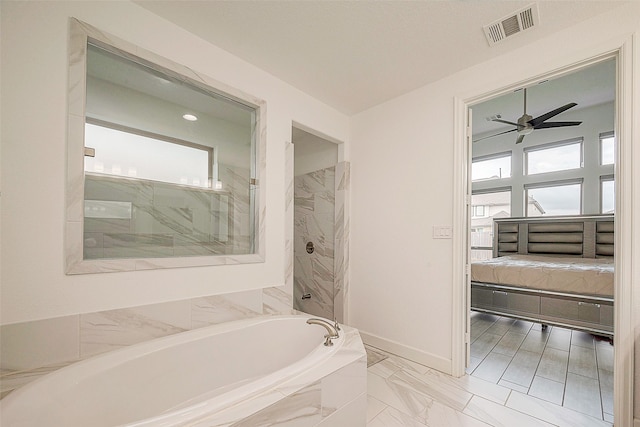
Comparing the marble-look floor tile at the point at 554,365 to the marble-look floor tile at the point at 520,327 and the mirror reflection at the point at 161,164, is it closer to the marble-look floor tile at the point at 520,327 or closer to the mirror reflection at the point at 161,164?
the marble-look floor tile at the point at 520,327

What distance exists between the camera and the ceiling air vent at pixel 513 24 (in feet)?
5.39

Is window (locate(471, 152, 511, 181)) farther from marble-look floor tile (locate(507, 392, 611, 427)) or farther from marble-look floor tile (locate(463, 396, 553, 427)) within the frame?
marble-look floor tile (locate(463, 396, 553, 427))

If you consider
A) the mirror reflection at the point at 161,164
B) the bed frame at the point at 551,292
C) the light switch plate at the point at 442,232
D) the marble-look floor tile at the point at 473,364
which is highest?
the mirror reflection at the point at 161,164

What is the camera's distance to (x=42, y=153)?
1318mm

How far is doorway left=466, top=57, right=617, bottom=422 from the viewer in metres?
2.07

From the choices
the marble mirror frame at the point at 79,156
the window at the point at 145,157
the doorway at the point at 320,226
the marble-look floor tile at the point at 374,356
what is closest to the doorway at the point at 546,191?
the marble-look floor tile at the point at 374,356

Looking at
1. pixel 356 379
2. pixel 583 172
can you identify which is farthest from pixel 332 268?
pixel 583 172

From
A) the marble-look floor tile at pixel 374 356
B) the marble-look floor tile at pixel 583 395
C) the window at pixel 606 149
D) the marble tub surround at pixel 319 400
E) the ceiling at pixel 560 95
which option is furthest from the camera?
the window at pixel 606 149

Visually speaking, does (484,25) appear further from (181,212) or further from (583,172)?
(583,172)

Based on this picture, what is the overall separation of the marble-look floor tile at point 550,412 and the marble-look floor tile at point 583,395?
0.22ft

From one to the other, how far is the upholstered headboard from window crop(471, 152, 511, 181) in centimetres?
96

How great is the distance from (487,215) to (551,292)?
9.13 feet

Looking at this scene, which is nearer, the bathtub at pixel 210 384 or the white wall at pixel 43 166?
the bathtub at pixel 210 384

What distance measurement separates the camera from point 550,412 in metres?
1.70
